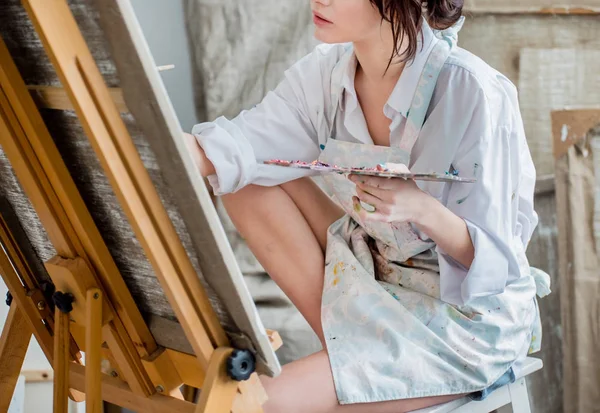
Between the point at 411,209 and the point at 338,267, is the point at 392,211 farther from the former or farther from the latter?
the point at 338,267

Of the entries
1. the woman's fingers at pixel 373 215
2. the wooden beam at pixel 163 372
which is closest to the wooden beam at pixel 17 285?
the wooden beam at pixel 163 372

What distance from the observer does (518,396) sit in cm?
135

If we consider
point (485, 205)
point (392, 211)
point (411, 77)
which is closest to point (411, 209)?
point (392, 211)

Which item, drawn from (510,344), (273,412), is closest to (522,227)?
(510,344)

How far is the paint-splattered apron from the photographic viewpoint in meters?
1.23

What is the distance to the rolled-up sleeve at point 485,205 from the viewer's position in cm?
120

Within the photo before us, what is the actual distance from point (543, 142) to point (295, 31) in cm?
63

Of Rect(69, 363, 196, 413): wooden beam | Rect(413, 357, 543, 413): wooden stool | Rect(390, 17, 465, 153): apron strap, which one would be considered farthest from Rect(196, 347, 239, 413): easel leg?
Rect(390, 17, 465, 153): apron strap

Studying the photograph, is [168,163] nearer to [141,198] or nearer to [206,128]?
[141,198]

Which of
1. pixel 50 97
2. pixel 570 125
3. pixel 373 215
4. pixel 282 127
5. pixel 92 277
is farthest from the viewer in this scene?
pixel 570 125

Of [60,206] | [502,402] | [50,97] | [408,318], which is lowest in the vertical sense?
[502,402]

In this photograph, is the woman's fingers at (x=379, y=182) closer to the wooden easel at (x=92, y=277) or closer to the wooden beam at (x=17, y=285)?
the wooden easel at (x=92, y=277)

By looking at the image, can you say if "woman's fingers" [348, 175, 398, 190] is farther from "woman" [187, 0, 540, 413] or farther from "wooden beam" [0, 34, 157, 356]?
"wooden beam" [0, 34, 157, 356]

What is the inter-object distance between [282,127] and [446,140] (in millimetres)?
339
